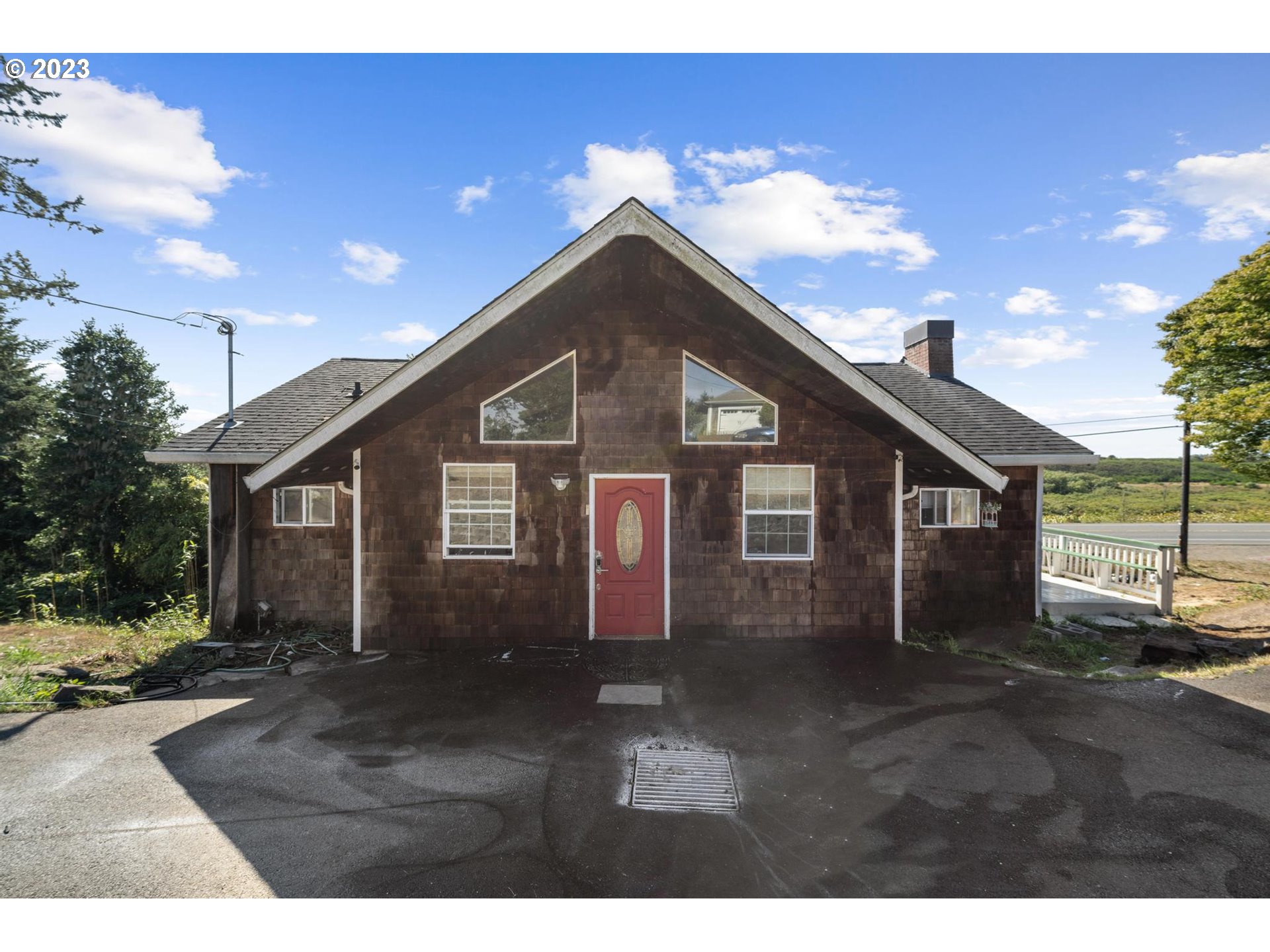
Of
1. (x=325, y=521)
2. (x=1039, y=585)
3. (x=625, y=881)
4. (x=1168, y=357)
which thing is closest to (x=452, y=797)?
(x=625, y=881)

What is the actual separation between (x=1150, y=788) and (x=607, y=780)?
4.31 m

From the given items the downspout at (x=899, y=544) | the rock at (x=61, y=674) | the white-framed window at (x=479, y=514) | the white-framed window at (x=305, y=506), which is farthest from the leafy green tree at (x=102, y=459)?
the downspout at (x=899, y=544)

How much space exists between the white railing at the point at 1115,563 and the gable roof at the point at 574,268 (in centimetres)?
589

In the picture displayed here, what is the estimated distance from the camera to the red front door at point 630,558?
8266 mm

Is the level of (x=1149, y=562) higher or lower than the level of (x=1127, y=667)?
higher

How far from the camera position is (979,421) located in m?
10.9

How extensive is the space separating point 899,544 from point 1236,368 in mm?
10519

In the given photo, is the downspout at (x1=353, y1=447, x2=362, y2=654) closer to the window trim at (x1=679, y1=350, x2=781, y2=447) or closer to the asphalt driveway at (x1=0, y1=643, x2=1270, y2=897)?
the asphalt driveway at (x1=0, y1=643, x2=1270, y2=897)

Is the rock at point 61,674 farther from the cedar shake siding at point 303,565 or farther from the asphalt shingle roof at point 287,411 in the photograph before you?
the asphalt shingle roof at point 287,411

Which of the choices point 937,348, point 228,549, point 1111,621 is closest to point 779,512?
point 1111,621

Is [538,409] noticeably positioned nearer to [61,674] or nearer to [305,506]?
[305,506]
